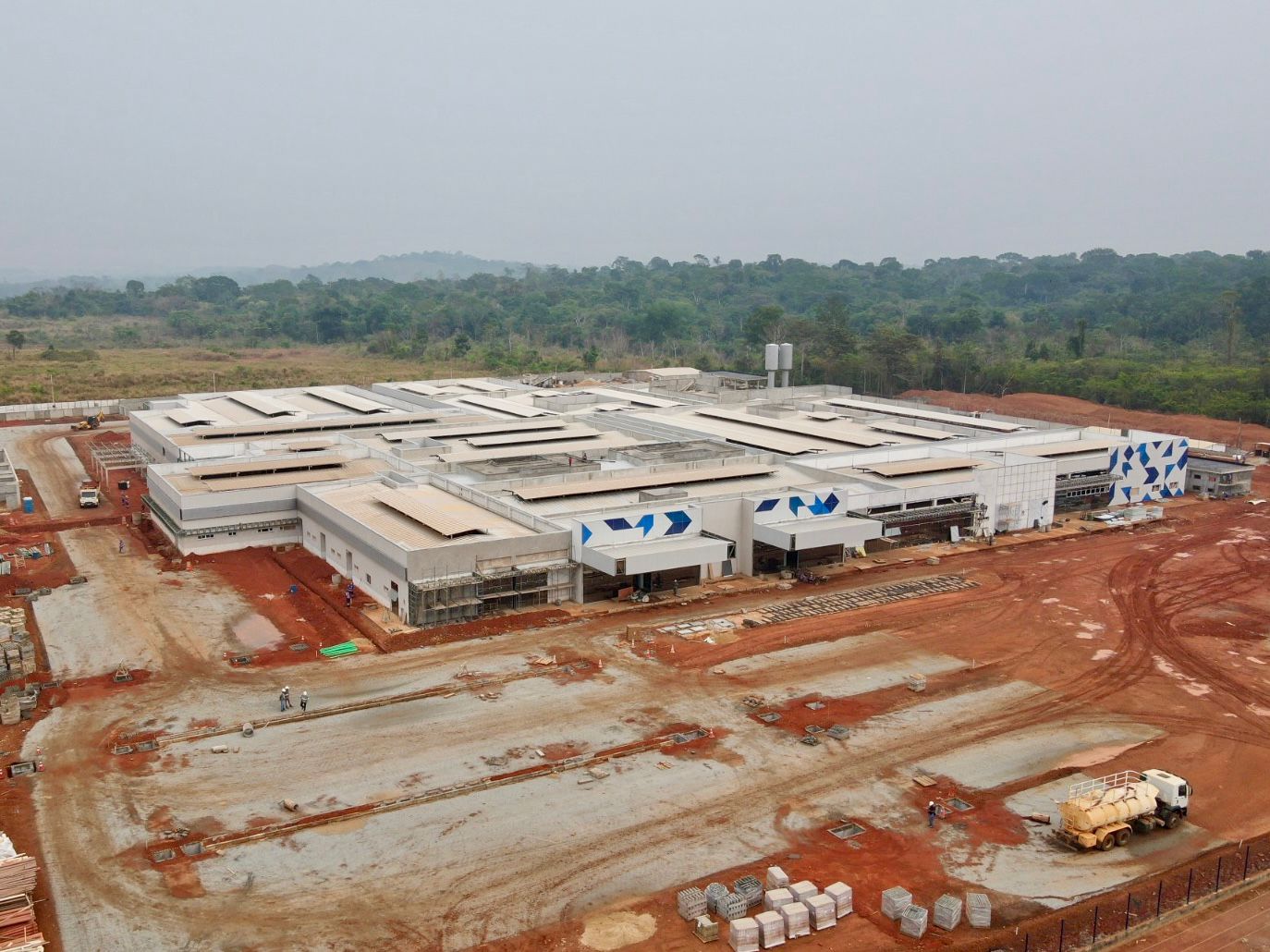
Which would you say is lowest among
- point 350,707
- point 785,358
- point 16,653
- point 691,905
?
point 350,707

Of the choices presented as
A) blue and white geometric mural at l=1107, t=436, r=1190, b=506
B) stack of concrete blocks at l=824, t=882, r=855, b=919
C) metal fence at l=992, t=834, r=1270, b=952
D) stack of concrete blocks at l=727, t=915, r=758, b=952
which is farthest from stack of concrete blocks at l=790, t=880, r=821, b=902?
blue and white geometric mural at l=1107, t=436, r=1190, b=506

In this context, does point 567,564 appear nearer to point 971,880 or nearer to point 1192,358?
point 971,880

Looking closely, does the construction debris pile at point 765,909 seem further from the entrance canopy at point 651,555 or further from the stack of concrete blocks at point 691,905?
the entrance canopy at point 651,555

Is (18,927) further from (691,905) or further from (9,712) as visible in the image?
(691,905)

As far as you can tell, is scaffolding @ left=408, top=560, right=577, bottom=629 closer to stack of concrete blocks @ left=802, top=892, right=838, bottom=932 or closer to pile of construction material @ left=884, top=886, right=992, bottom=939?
stack of concrete blocks @ left=802, top=892, right=838, bottom=932

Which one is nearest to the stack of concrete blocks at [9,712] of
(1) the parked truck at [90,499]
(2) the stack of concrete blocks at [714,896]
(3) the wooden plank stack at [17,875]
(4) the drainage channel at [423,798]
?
(4) the drainage channel at [423,798]

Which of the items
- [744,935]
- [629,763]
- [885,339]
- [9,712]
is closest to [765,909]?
[744,935]

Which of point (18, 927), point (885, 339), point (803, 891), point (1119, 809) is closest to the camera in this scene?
point (18, 927)
